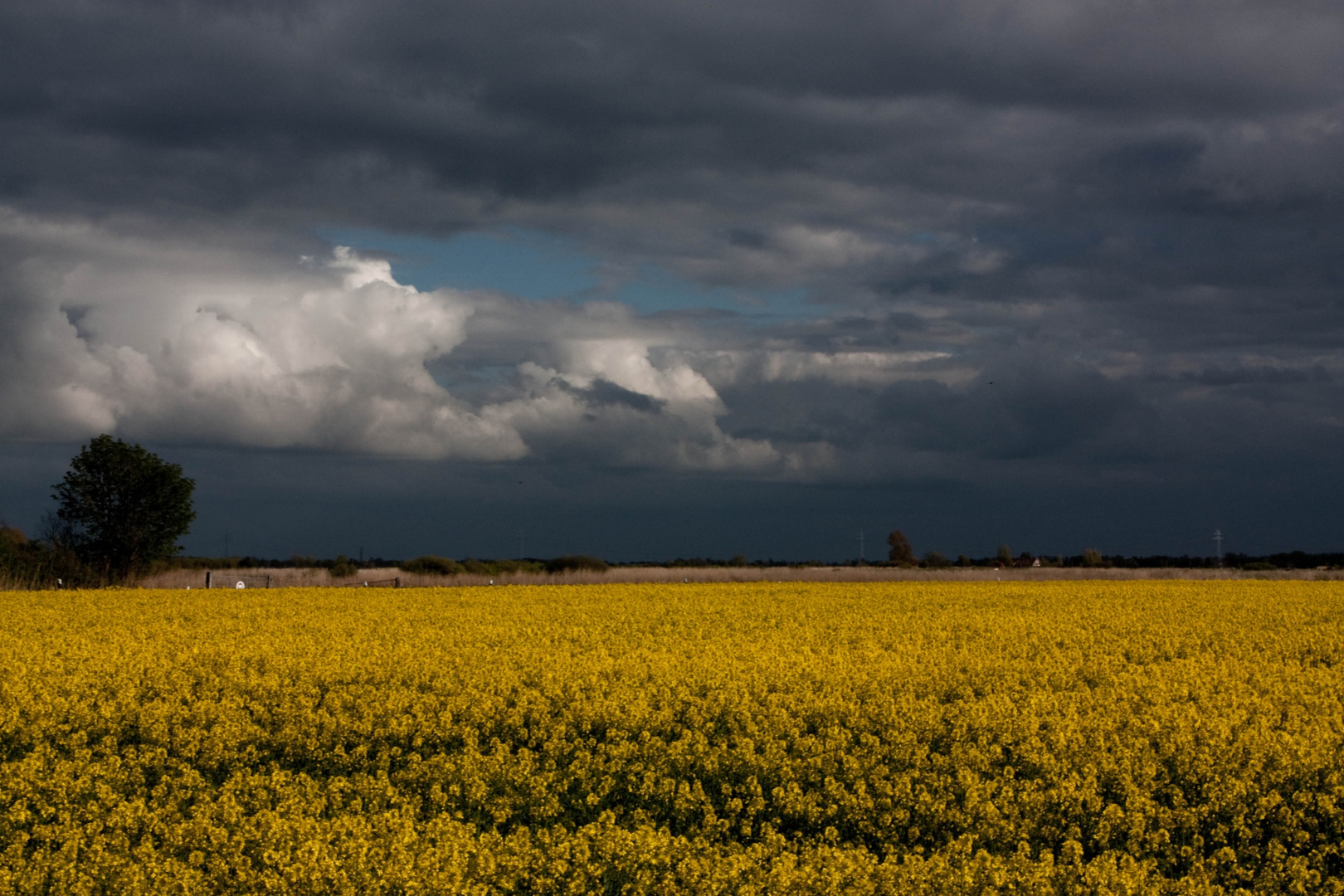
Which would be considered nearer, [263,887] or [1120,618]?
[263,887]

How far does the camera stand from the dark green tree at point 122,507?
199 feet

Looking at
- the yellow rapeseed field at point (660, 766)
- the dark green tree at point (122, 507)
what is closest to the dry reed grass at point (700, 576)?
the dark green tree at point (122, 507)

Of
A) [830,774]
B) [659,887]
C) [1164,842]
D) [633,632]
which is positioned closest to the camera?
[659,887]

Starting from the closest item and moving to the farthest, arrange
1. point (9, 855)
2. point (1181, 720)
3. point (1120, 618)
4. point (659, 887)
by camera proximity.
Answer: point (659, 887) → point (9, 855) → point (1181, 720) → point (1120, 618)

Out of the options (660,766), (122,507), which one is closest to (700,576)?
(122,507)

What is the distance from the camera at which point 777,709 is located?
16000 mm

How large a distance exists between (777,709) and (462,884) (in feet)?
24.1

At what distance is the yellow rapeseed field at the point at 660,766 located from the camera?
10.1 meters

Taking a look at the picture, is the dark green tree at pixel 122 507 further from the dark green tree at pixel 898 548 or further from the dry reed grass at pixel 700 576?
the dark green tree at pixel 898 548

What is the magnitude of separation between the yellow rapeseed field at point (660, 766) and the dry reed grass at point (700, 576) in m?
31.7

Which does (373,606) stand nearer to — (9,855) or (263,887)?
(9,855)

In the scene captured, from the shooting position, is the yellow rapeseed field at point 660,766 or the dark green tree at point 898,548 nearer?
the yellow rapeseed field at point 660,766

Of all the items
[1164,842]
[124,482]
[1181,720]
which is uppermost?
[124,482]

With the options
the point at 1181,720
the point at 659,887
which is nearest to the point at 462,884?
the point at 659,887
